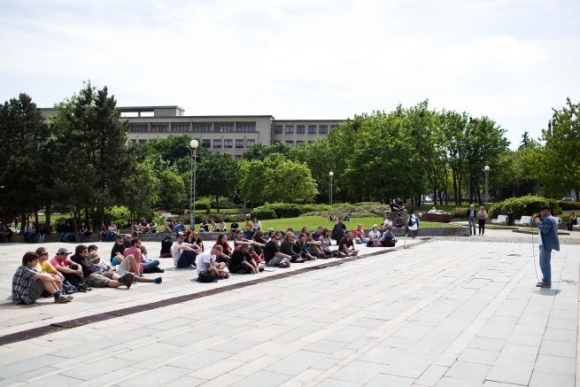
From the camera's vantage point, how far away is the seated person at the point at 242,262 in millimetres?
14078

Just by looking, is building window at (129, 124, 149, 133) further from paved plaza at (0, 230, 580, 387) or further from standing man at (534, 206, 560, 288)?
standing man at (534, 206, 560, 288)

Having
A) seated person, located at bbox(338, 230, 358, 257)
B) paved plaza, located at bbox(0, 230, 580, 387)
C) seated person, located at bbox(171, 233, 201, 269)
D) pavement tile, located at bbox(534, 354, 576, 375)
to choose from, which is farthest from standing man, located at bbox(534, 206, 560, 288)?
seated person, located at bbox(171, 233, 201, 269)

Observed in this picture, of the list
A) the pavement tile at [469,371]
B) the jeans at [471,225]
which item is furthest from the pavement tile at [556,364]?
the jeans at [471,225]

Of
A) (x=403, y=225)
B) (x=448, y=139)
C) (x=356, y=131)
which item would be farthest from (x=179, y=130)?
(x=403, y=225)

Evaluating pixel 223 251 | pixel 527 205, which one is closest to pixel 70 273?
pixel 223 251

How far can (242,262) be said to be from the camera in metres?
14.1

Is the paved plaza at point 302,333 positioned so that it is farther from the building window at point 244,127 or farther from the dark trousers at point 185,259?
the building window at point 244,127

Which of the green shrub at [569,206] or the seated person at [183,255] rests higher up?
the green shrub at [569,206]

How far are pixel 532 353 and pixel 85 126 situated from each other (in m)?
34.7

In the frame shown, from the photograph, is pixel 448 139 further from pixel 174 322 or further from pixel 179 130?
pixel 179 130

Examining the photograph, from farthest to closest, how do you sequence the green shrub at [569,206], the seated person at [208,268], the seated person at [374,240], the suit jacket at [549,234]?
the green shrub at [569,206] → the seated person at [374,240] → the seated person at [208,268] → the suit jacket at [549,234]

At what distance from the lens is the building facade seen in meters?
114

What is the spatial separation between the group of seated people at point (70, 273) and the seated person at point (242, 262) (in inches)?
79.6

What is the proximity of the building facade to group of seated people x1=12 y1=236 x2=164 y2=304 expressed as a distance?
332ft
